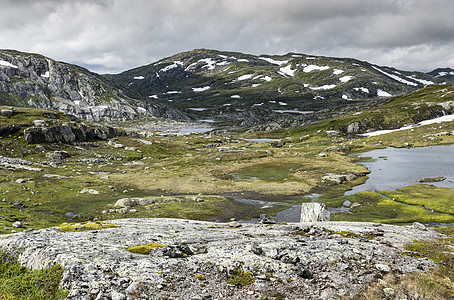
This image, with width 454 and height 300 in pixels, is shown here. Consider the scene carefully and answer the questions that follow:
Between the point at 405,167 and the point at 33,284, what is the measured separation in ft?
431

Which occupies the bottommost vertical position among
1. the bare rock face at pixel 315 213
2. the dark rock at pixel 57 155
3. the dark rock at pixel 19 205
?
the dark rock at pixel 19 205

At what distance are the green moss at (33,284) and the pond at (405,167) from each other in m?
81.6

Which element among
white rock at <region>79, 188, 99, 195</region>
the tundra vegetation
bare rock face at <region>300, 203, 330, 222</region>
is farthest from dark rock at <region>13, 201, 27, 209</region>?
bare rock face at <region>300, 203, 330, 222</region>

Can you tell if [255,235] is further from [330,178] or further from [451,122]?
[451,122]

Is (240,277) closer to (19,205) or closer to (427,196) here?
(19,205)

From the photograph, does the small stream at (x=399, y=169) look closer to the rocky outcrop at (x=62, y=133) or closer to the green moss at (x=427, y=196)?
the green moss at (x=427, y=196)

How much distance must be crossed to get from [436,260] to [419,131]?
22025 cm

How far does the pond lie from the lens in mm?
87125

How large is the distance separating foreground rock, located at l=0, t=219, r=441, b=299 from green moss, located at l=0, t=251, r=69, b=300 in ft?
1.96

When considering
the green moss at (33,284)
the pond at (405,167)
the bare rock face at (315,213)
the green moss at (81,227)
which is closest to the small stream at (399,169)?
the pond at (405,167)

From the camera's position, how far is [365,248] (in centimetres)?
2261

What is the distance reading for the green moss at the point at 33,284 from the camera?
46.9 feet

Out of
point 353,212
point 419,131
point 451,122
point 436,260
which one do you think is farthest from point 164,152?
point 451,122

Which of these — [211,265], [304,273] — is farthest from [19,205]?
Result: [304,273]
